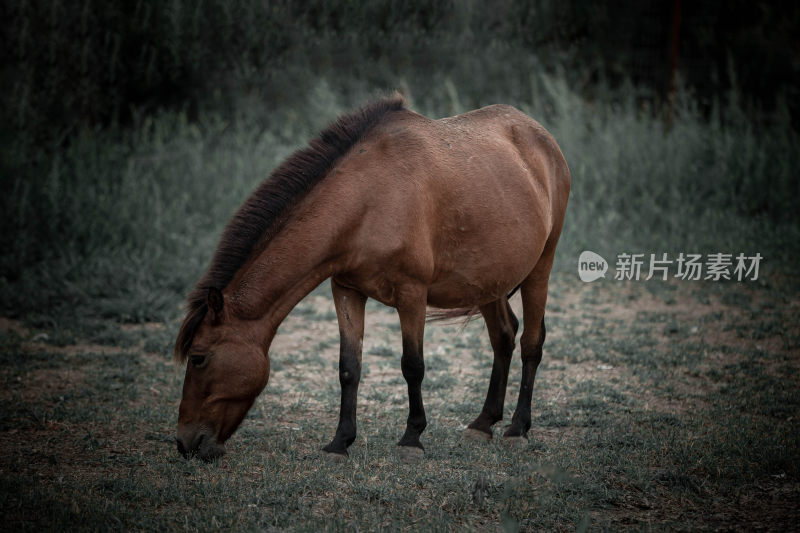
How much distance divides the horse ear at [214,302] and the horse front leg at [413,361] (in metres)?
0.96

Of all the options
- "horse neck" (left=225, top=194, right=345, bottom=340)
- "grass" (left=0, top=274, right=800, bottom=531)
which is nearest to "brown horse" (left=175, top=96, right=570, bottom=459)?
"horse neck" (left=225, top=194, right=345, bottom=340)

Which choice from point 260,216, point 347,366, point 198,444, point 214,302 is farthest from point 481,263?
point 198,444

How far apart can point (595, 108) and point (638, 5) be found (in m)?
1.84

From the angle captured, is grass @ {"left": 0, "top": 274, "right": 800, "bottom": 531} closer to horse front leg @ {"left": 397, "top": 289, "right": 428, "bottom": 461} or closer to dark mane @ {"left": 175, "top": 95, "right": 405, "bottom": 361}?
horse front leg @ {"left": 397, "top": 289, "right": 428, "bottom": 461}

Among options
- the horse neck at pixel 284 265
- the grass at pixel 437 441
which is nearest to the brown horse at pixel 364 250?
the horse neck at pixel 284 265

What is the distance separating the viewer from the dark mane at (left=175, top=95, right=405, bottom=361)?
3.56m

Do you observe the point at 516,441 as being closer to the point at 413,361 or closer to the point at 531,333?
the point at 531,333

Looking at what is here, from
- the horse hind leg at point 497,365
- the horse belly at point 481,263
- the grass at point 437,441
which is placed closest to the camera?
the grass at point 437,441

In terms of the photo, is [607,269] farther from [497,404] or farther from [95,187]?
[95,187]

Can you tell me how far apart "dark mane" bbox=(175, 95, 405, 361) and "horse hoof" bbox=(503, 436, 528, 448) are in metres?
1.93

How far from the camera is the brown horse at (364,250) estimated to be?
3.57m

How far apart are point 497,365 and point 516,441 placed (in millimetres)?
530

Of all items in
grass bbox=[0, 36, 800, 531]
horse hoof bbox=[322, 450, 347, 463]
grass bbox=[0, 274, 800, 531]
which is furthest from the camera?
horse hoof bbox=[322, 450, 347, 463]

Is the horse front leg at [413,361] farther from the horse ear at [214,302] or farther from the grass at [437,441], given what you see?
the horse ear at [214,302]
